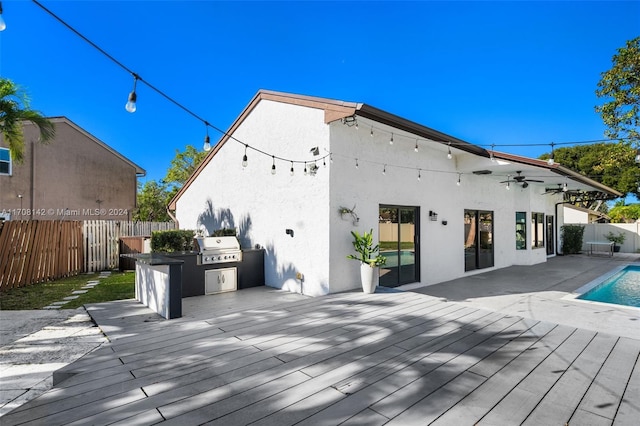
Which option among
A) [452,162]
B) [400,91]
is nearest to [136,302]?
[452,162]

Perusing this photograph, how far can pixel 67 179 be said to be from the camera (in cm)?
1436

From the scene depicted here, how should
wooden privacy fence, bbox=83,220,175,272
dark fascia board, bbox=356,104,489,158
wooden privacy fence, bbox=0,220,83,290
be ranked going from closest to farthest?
1. dark fascia board, bbox=356,104,489,158
2. wooden privacy fence, bbox=0,220,83,290
3. wooden privacy fence, bbox=83,220,175,272

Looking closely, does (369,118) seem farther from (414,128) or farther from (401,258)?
(401,258)

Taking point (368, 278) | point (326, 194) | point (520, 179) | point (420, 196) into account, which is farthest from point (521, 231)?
point (326, 194)

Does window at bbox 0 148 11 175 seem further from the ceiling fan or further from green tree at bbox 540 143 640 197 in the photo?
green tree at bbox 540 143 640 197

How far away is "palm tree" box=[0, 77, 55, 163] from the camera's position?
546 centimetres

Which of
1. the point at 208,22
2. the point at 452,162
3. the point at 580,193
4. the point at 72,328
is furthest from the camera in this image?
the point at 580,193

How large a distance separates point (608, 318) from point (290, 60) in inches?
428

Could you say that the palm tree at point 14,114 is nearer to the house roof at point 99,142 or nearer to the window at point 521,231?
the house roof at point 99,142

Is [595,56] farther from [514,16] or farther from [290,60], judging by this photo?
[290,60]

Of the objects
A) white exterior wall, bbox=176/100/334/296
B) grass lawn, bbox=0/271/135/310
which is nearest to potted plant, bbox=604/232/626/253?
white exterior wall, bbox=176/100/334/296

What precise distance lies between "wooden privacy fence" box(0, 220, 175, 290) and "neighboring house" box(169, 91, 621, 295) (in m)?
2.98

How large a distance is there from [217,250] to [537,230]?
523 inches

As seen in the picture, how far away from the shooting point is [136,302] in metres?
5.33
